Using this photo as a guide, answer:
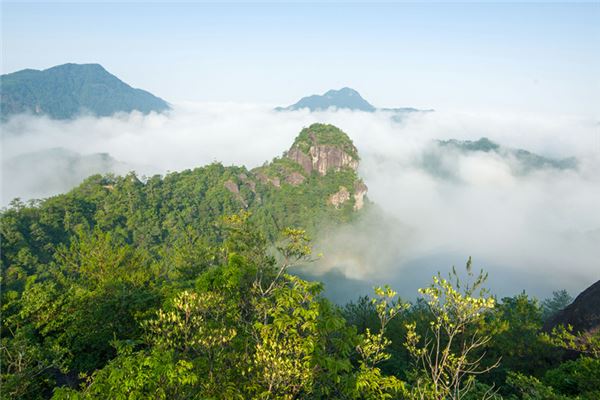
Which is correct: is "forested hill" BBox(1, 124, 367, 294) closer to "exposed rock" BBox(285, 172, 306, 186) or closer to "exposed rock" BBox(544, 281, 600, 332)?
"exposed rock" BBox(285, 172, 306, 186)

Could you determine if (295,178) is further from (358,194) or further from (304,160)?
(358,194)

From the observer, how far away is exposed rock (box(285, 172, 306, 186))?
138000mm

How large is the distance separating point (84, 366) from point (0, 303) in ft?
23.1

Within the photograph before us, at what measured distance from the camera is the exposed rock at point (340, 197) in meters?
135

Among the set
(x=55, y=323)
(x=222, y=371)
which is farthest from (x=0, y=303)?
(x=222, y=371)

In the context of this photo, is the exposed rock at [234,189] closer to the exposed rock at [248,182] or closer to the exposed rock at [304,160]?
the exposed rock at [248,182]

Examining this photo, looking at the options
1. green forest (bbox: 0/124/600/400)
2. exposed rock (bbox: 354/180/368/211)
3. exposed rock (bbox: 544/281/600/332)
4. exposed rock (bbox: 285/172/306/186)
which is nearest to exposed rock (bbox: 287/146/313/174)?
exposed rock (bbox: 285/172/306/186)

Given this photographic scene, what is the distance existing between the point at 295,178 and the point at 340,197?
19552 mm

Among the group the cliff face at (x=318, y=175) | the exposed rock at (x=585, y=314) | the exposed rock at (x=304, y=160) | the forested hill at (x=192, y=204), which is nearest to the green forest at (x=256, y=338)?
the exposed rock at (x=585, y=314)

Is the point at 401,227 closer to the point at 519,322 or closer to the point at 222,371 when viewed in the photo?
the point at 519,322

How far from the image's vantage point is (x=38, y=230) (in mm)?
71688

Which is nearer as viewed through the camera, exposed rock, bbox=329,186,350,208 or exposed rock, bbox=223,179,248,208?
exposed rock, bbox=223,179,248,208

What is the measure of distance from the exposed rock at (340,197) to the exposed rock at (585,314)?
10908cm

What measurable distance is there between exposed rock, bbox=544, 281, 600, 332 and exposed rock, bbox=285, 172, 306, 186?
114889 millimetres
